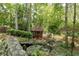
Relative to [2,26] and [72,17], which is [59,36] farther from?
[2,26]

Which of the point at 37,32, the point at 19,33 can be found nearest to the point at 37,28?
the point at 37,32

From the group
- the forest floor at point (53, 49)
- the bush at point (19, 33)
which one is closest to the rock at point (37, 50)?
the forest floor at point (53, 49)

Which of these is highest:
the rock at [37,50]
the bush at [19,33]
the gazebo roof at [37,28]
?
the gazebo roof at [37,28]

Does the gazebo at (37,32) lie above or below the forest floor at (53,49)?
above

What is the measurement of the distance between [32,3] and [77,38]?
20.7 inches

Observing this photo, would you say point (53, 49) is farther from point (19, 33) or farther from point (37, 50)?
point (19, 33)

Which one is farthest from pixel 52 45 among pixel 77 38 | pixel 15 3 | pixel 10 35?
pixel 15 3

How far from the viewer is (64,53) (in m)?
1.59

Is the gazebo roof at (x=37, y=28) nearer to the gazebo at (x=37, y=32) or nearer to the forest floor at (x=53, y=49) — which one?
the gazebo at (x=37, y=32)

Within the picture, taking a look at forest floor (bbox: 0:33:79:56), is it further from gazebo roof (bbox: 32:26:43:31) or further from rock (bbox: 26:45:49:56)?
gazebo roof (bbox: 32:26:43:31)

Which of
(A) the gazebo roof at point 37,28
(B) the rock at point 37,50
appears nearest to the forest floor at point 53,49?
(B) the rock at point 37,50

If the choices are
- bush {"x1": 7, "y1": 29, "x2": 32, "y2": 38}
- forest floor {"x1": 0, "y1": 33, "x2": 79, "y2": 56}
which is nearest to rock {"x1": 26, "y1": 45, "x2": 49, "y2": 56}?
forest floor {"x1": 0, "y1": 33, "x2": 79, "y2": 56}

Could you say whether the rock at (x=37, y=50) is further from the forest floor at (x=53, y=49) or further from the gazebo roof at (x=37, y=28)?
the gazebo roof at (x=37, y=28)

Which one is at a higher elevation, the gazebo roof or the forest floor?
the gazebo roof
